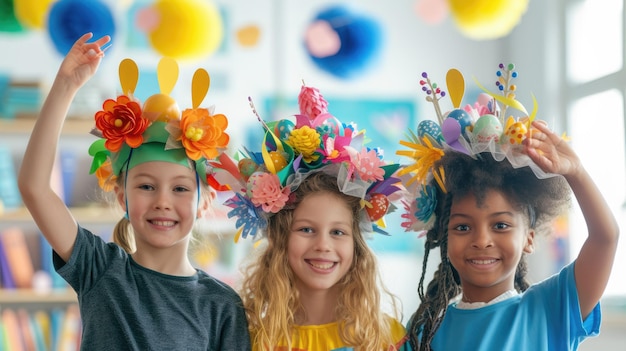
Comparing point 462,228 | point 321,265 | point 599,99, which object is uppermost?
point 599,99

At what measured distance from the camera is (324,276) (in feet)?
6.33

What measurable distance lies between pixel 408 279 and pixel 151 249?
312cm

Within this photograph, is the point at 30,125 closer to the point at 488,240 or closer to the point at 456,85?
the point at 456,85

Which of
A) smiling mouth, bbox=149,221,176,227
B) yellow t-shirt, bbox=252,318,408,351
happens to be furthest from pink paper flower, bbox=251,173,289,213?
yellow t-shirt, bbox=252,318,408,351

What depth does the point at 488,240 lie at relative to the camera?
6.03ft

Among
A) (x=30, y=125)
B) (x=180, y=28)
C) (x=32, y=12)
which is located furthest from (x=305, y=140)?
(x=30, y=125)

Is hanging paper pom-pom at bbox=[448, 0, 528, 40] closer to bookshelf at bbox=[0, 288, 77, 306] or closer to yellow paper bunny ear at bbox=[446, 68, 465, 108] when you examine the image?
yellow paper bunny ear at bbox=[446, 68, 465, 108]

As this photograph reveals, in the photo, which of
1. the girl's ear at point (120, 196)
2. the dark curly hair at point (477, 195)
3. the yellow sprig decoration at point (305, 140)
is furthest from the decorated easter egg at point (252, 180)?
the dark curly hair at point (477, 195)

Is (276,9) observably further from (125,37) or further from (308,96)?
(308,96)

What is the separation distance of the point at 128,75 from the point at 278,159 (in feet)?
1.48

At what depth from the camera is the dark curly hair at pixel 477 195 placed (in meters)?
1.89

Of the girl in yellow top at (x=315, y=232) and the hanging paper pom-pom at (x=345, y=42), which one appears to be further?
the hanging paper pom-pom at (x=345, y=42)

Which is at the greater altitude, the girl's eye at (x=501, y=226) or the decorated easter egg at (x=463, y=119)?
the decorated easter egg at (x=463, y=119)

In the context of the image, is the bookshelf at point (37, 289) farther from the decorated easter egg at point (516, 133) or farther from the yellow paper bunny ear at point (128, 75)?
the decorated easter egg at point (516, 133)
